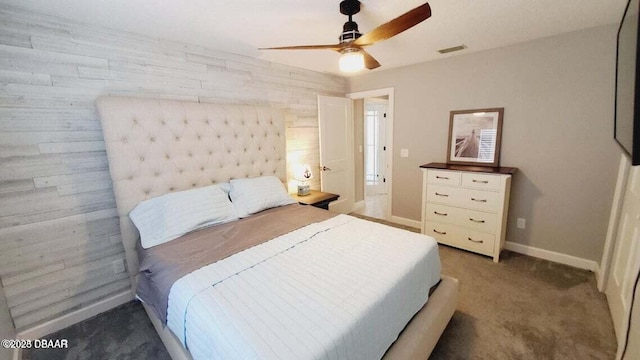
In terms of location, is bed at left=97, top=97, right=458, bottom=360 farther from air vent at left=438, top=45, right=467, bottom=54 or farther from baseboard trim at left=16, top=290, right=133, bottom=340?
air vent at left=438, top=45, right=467, bottom=54

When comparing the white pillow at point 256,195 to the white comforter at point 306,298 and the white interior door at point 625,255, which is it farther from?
the white interior door at point 625,255

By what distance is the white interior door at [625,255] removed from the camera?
1600mm

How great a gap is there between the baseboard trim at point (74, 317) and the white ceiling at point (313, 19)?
2088mm

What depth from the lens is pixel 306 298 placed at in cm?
114

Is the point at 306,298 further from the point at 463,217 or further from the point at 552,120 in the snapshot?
the point at 552,120

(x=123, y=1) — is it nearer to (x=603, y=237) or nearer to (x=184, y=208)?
(x=184, y=208)

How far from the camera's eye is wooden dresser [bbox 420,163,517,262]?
250 cm

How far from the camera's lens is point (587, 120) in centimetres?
227

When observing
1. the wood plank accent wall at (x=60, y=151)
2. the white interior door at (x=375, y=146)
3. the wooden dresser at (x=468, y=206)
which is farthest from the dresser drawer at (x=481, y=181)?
the wood plank accent wall at (x=60, y=151)

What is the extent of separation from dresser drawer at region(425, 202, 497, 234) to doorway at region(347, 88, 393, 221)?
2.76 feet

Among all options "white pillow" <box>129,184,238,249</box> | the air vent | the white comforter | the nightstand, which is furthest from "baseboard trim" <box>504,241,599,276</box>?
"white pillow" <box>129,184,238,249</box>

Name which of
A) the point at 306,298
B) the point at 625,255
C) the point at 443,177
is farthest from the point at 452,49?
the point at 306,298

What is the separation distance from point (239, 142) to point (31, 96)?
1.41 meters

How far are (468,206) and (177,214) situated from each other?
276 centimetres
